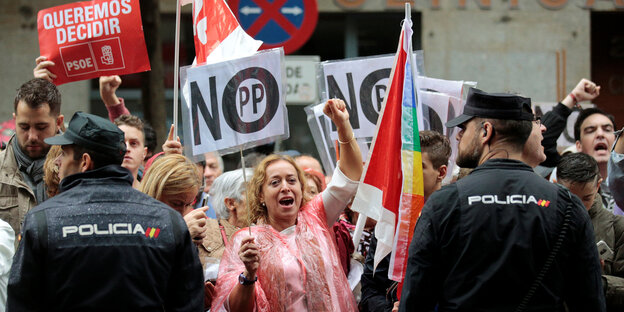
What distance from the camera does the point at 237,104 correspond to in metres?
4.52

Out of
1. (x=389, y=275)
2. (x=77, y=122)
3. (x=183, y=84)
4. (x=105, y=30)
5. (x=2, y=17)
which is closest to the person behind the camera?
(x=77, y=122)

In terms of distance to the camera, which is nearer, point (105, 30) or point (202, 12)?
point (202, 12)

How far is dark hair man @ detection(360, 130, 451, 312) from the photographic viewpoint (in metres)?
4.33

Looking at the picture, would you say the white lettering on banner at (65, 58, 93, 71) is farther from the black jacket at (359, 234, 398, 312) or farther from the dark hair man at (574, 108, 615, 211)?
the dark hair man at (574, 108, 615, 211)

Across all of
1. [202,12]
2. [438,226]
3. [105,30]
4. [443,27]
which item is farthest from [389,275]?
[443,27]

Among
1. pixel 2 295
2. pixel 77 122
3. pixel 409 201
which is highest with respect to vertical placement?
pixel 77 122

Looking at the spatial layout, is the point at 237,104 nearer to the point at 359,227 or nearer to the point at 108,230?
the point at 359,227

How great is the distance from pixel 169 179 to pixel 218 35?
3.47 ft

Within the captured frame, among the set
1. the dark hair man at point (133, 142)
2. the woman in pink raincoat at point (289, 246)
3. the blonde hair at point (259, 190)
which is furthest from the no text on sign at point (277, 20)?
the woman in pink raincoat at point (289, 246)

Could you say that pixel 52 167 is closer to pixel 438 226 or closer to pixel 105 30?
pixel 105 30

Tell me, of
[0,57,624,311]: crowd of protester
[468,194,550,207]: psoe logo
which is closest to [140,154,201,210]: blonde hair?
[0,57,624,311]: crowd of protester

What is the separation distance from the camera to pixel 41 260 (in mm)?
3217

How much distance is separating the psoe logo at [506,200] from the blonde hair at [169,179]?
1.50m

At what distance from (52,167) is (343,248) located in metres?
1.72
